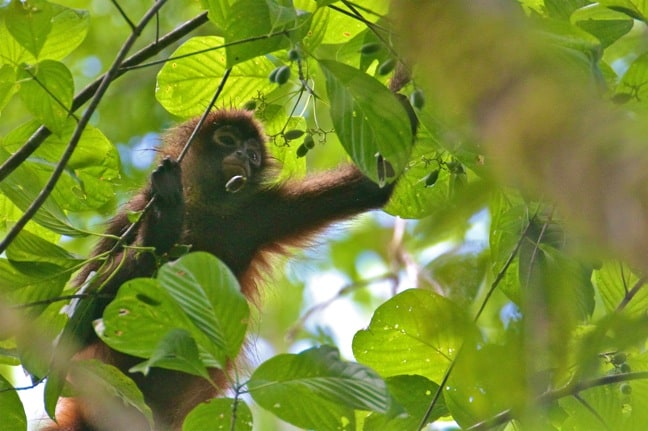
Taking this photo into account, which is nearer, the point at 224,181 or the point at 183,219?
the point at 183,219

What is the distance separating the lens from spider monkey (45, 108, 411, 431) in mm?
5137

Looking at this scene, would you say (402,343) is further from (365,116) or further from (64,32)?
(64,32)

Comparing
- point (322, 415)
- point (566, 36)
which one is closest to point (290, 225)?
point (322, 415)

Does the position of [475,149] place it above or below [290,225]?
above

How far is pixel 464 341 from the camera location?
1.65 meters

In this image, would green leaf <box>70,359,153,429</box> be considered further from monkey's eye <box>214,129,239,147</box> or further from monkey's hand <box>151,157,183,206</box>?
monkey's eye <box>214,129,239,147</box>

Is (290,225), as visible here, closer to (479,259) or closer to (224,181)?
(224,181)

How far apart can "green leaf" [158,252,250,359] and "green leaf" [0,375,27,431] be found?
3.34 ft

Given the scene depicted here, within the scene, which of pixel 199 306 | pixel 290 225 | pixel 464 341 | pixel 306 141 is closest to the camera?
pixel 464 341

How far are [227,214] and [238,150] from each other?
465 mm

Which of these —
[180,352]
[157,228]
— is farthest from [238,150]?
[180,352]

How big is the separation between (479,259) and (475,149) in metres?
1.16

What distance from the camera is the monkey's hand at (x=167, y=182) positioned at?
169 inches

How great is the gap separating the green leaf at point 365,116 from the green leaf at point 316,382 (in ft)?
2.51
